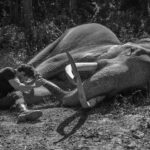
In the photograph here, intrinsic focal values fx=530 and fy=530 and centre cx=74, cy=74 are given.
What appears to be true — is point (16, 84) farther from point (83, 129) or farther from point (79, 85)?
point (83, 129)

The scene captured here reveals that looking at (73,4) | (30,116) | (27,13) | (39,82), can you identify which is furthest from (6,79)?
(73,4)

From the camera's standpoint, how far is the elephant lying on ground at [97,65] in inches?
237

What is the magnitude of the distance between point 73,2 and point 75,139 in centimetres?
965

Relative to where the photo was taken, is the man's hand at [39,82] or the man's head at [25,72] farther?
the man's head at [25,72]

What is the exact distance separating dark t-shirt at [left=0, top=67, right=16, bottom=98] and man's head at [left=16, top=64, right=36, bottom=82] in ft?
0.44

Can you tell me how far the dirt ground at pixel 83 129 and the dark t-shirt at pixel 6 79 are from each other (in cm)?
38

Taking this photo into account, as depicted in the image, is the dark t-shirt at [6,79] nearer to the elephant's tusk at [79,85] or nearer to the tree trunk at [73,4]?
the elephant's tusk at [79,85]

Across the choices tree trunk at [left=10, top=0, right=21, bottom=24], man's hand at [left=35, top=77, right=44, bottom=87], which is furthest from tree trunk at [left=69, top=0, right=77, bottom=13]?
man's hand at [left=35, top=77, right=44, bottom=87]

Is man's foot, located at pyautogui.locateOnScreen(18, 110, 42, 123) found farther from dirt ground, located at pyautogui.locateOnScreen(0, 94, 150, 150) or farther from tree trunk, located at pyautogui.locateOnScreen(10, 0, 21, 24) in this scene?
tree trunk, located at pyautogui.locateOnScreen(10, 0, 21, 24)

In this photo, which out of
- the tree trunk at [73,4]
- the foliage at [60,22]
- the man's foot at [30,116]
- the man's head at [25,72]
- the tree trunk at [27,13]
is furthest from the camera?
the tree trunk at [73,4]

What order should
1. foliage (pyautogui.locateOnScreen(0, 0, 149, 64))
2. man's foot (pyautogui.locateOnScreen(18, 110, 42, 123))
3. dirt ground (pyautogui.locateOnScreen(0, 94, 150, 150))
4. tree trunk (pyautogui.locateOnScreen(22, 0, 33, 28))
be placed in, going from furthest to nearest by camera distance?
tree trunk (pyautogui.locateOnScreen(22, 0, 33, 28))
foliage (pyautogui.locateOnScreen(0, 0, 149, 64))
man's foot (pyautogui.locateOnScreen(18, 110, 42, 123))
dirt ground (pyautogui.locateOnScreen(0, 94, 150, 150))

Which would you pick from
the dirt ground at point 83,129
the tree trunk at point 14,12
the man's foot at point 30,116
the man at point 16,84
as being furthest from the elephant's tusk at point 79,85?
the tree trunk at point 14,12

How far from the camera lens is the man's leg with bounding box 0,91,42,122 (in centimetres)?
555

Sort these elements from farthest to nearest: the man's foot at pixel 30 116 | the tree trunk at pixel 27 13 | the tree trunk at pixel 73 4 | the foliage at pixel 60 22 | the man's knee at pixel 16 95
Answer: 1. the tree trunk at pixel 73 4
2. the tree trunk at pixel 27 13
3. the foliage at pixel 60 22
4. the man's knee at pixel 16 95
5. the man's foot at pixel 30 116
